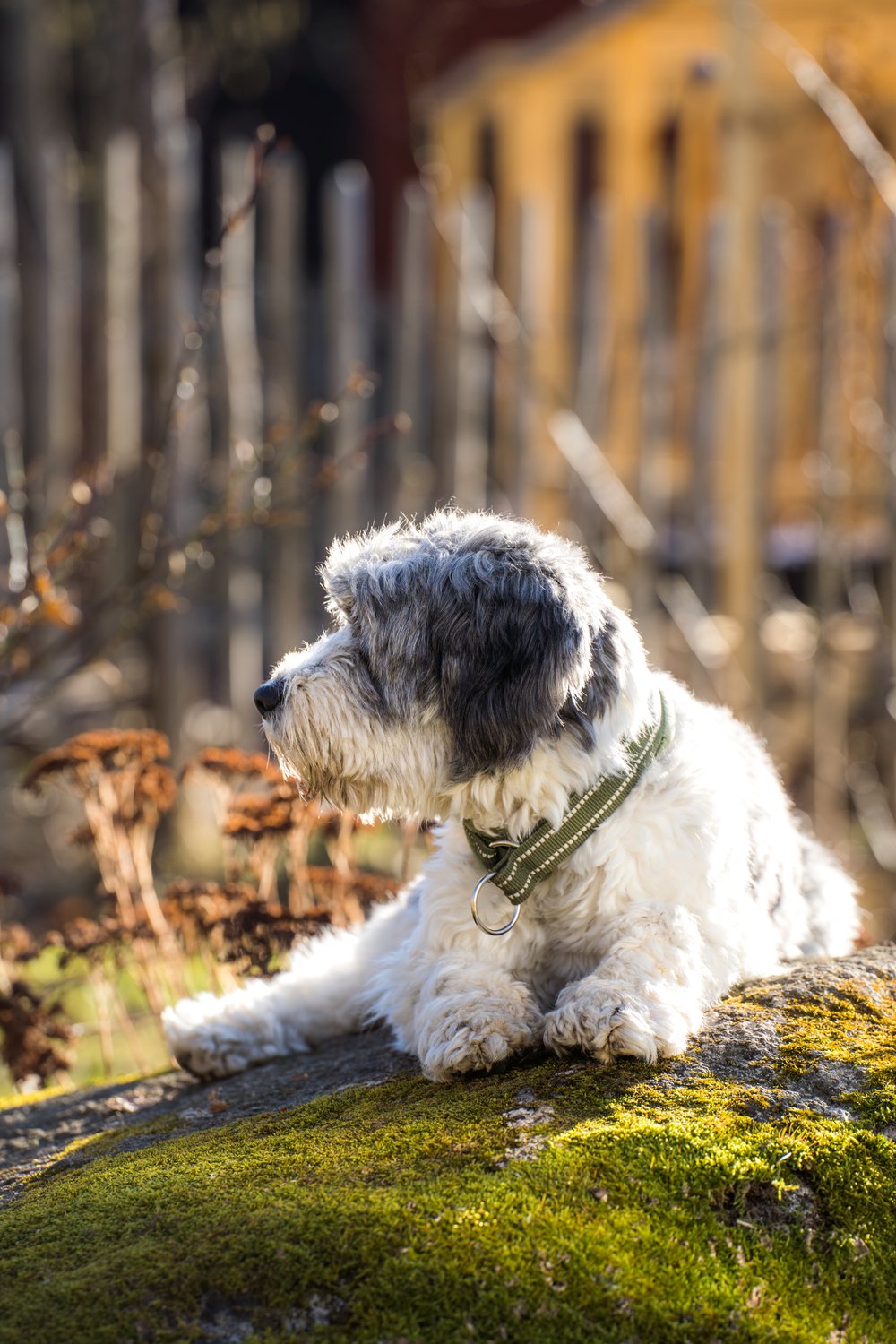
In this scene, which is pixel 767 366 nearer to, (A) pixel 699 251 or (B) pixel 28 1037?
(A) pixel 699 251

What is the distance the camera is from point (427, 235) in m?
7.67

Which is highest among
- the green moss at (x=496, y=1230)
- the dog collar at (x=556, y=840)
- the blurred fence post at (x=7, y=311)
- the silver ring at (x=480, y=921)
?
the blurred fence post at (x=7, y=311)

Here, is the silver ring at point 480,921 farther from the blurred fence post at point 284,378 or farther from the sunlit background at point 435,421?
the blurred fence post at point 284,378

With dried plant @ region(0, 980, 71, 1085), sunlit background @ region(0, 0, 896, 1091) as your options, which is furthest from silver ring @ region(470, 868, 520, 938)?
sunlit background @ region(0, 0, 896, 1091)

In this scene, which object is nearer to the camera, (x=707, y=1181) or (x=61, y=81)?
(x=707, y=1181)

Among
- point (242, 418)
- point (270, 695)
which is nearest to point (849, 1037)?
point (270, 695)

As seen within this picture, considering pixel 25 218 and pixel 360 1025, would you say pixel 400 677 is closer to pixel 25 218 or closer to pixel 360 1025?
pixel 360 1025

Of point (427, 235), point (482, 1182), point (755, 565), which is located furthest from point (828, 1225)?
point (427, 235)

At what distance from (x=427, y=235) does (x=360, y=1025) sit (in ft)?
16.6

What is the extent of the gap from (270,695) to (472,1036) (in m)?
1.01

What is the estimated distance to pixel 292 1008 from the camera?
13.7 feet

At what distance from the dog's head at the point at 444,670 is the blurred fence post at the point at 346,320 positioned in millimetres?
3848

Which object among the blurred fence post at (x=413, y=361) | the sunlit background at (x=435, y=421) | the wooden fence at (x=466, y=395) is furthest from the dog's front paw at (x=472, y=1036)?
the blurred fence post at (x=413, y=361)

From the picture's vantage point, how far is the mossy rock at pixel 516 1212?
92.2 inches
